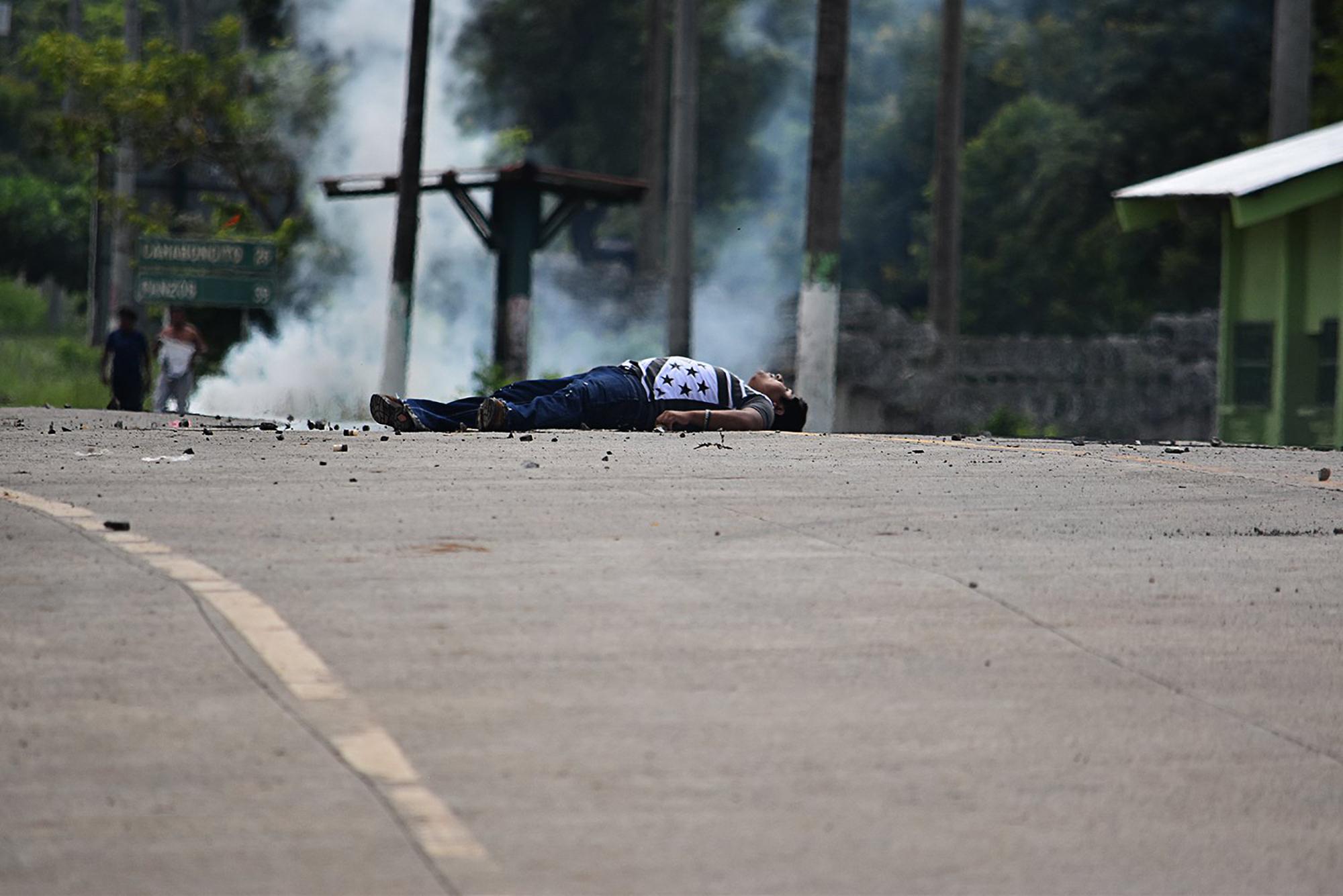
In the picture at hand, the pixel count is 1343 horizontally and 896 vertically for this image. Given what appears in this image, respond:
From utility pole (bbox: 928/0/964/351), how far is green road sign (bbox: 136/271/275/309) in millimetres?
12880

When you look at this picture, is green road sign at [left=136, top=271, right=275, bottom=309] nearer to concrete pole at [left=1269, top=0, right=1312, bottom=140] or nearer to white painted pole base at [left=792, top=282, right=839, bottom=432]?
white painted pole base at [left=792, top=282, right=839, bottom=432]

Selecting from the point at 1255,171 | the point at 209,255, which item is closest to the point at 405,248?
the point at 209,255

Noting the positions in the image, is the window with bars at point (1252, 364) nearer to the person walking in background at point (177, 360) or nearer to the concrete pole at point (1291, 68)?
the concrete pole at point (1291, 68)

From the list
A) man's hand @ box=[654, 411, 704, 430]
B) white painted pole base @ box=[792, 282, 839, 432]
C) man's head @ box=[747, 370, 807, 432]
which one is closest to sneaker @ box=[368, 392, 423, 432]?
man's hand @ box=[654, 411, 704, 430]

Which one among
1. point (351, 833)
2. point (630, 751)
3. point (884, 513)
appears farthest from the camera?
point (884, 513)

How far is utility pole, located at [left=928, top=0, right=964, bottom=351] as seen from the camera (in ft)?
118

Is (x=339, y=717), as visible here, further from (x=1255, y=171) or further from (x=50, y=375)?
(x=50, y=375)

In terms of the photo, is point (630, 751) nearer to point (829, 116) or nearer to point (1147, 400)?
point (829, 116)

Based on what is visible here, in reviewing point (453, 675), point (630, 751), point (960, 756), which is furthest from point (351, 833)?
point (960, 756)

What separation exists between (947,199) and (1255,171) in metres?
14.2

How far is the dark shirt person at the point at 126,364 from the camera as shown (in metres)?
23.3

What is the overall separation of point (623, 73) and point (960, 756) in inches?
2088

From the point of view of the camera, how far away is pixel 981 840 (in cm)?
511

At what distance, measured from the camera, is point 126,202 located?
118ft
